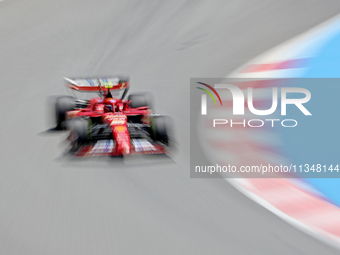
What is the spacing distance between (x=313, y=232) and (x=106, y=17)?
13153 mm

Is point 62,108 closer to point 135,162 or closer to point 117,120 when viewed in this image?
point 117,120

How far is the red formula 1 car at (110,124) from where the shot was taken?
4500mm

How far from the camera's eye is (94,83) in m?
6.09

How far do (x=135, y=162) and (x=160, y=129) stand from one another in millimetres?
718

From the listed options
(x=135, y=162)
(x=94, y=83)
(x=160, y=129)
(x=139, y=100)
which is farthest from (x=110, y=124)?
(x=94, y=83)

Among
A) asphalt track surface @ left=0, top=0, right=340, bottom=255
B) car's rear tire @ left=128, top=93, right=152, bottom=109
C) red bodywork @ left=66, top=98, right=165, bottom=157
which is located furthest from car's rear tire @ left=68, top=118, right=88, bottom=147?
car's rear tire @ left=128, top=93, right=152, bottom=109

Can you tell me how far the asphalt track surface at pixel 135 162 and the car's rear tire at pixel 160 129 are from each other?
32 cm

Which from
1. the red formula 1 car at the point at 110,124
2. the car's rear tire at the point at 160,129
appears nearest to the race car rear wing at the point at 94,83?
the red formula 1 car at the point at 110,124

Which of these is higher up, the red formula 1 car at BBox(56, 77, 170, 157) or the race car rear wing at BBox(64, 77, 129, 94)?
the race car rear wing at BBox(64, 77, 129, 94)

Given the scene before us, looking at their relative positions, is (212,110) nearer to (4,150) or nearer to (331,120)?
(331,120)

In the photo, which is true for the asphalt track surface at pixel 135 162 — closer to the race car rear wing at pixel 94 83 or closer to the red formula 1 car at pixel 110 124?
the red formula 1 car at pixel 110 124

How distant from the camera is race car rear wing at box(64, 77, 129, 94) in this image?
6094mm

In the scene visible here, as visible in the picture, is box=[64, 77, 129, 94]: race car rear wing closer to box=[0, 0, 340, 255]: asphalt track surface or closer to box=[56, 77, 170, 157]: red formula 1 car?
box=[56, 77, 170, 157]: red formula 1 car

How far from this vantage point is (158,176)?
3.90m
